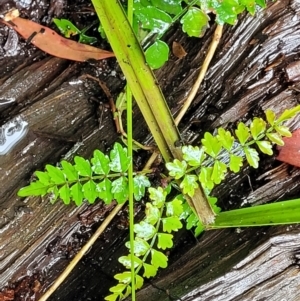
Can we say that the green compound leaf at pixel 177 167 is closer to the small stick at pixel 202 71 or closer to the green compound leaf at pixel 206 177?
the green compound leaf at pixel 206 177

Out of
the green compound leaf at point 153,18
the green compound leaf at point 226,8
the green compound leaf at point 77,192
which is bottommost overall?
the green compound leaf at point 77,192

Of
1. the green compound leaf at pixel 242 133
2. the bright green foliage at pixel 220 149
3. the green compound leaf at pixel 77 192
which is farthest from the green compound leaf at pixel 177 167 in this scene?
the green compound leaf at pixel 77 192

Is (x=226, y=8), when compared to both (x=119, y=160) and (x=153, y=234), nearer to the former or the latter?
(x=119, y=160)

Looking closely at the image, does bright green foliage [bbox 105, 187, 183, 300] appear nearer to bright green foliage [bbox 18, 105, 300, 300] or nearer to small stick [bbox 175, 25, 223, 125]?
bright green foliage [bbox 18, 105, 300, 300]

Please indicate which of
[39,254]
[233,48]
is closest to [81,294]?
[39,254]

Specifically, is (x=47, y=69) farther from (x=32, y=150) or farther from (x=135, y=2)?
(x=135, y=2)

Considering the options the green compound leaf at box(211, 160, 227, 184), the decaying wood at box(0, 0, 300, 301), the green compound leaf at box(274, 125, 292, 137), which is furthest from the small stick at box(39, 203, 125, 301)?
the green compound leaf at box(274, 125, 292, 137)

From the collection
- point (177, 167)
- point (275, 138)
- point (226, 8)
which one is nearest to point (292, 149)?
point (275, 138)
